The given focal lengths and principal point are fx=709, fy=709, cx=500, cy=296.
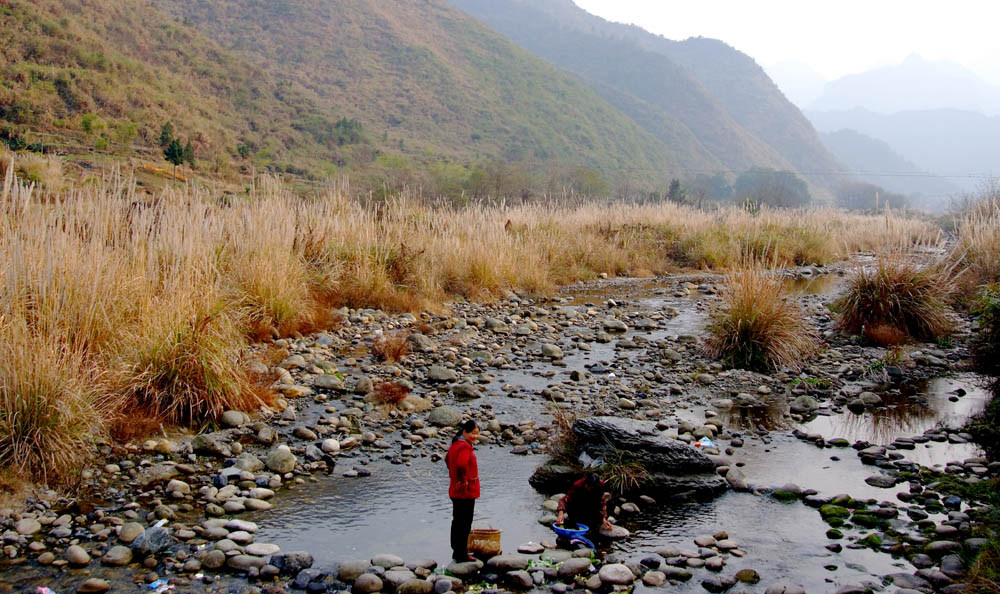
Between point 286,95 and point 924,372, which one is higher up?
point 286,95

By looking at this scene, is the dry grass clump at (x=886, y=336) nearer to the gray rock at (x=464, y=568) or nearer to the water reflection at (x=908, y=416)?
the water reflection at (x=908, y=416)

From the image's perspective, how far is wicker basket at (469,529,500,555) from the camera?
4020mm

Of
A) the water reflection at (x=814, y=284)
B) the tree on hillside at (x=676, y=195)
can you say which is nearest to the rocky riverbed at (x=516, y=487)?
the water reflection at (x=814, y=284)

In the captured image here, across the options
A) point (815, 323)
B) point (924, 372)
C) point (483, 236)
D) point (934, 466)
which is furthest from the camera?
point (483, 236)

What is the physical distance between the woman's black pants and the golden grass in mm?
2594

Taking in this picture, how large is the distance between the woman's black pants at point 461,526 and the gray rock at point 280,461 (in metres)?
1.64

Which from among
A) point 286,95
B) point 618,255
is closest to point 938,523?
point 618,255

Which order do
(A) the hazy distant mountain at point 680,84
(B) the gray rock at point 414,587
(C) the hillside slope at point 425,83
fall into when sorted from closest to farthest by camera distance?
(B) the gray rock at point 414,587 → (C) the hillside slope at point 425,83 → (A) the hazy distant mountain at point 680,84

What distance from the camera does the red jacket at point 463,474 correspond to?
4043 mm

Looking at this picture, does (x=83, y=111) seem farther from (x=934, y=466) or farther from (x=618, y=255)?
(x=934, y=466)

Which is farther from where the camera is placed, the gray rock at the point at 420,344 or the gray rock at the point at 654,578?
the gray rock at the point at 420,344

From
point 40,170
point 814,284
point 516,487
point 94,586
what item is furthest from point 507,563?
point 40,170

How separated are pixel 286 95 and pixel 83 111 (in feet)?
63.3

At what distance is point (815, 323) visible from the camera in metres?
11.0
